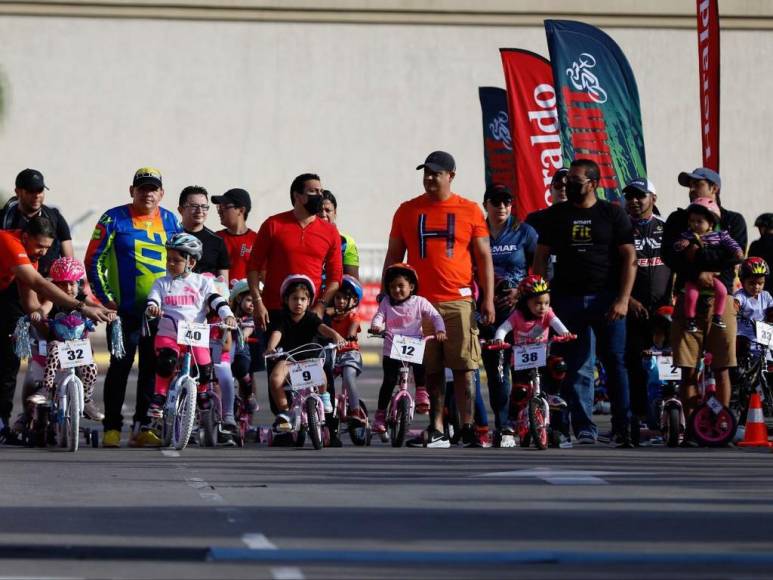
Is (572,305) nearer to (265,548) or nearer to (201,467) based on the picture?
(201,467)

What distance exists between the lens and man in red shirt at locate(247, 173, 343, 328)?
15.8m

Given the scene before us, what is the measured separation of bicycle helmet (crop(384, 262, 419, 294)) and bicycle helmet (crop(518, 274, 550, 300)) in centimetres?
75

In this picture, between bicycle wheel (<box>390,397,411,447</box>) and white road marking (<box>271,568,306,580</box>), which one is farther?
bicycle wheel (<box>390,397,411,447</box>)

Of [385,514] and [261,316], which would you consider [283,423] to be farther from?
[385,514]

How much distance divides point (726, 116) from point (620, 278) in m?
29.2

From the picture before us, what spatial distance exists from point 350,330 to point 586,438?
6.18 ft

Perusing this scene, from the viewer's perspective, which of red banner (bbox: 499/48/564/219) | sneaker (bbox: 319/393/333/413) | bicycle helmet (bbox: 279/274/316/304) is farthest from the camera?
red banner (bbox: 499/48/564/219)

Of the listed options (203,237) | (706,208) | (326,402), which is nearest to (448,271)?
(326,402)

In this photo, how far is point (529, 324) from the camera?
1538 centimetres

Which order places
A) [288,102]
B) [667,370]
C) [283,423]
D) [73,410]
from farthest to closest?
[288,102] < [667,370] < [283,423] < [73,410]

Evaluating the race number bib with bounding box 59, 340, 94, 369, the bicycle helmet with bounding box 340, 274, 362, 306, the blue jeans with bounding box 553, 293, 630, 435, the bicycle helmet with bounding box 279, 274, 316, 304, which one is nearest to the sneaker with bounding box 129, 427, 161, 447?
the race number bib with bounding box 59, 340, 94, 369

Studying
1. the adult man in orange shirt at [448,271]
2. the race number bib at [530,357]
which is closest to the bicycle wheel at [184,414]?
the adult man in orange shirt at [448,271]

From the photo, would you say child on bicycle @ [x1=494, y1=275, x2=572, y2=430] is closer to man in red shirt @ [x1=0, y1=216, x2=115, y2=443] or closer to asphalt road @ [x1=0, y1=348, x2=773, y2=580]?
asphalt road @ [x1=0, y1=348, x2=773, y2=580]

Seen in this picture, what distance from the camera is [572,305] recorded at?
15602 mm
